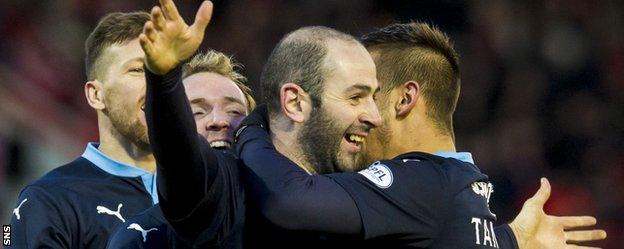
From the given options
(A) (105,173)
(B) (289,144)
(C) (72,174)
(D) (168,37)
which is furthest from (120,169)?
(D) (168,37)

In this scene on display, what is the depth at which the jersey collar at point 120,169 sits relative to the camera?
403 cm

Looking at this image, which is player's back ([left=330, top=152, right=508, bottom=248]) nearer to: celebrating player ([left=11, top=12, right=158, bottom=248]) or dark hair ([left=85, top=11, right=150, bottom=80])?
celebrating player ([left=11, top=12, right=158, bottom=248])

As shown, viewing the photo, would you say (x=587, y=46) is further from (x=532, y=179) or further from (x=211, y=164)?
(x=211, y=164)

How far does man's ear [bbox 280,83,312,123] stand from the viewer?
135 inches

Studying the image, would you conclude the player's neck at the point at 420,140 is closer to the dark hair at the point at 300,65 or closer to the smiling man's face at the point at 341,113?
the smiling man's face at the point at 341,113

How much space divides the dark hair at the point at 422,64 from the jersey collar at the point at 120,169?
824mm

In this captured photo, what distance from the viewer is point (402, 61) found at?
388 cm

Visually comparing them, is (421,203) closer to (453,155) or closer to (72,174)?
(453,155)

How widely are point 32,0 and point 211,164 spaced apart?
194 inches

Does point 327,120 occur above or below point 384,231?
above

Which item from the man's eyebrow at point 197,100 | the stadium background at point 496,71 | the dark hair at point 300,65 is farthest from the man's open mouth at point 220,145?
the stadium background at point 496,71

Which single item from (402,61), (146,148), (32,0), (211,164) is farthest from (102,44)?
(32,0)

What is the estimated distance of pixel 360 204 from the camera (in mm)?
3260

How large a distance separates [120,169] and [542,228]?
139 cm
